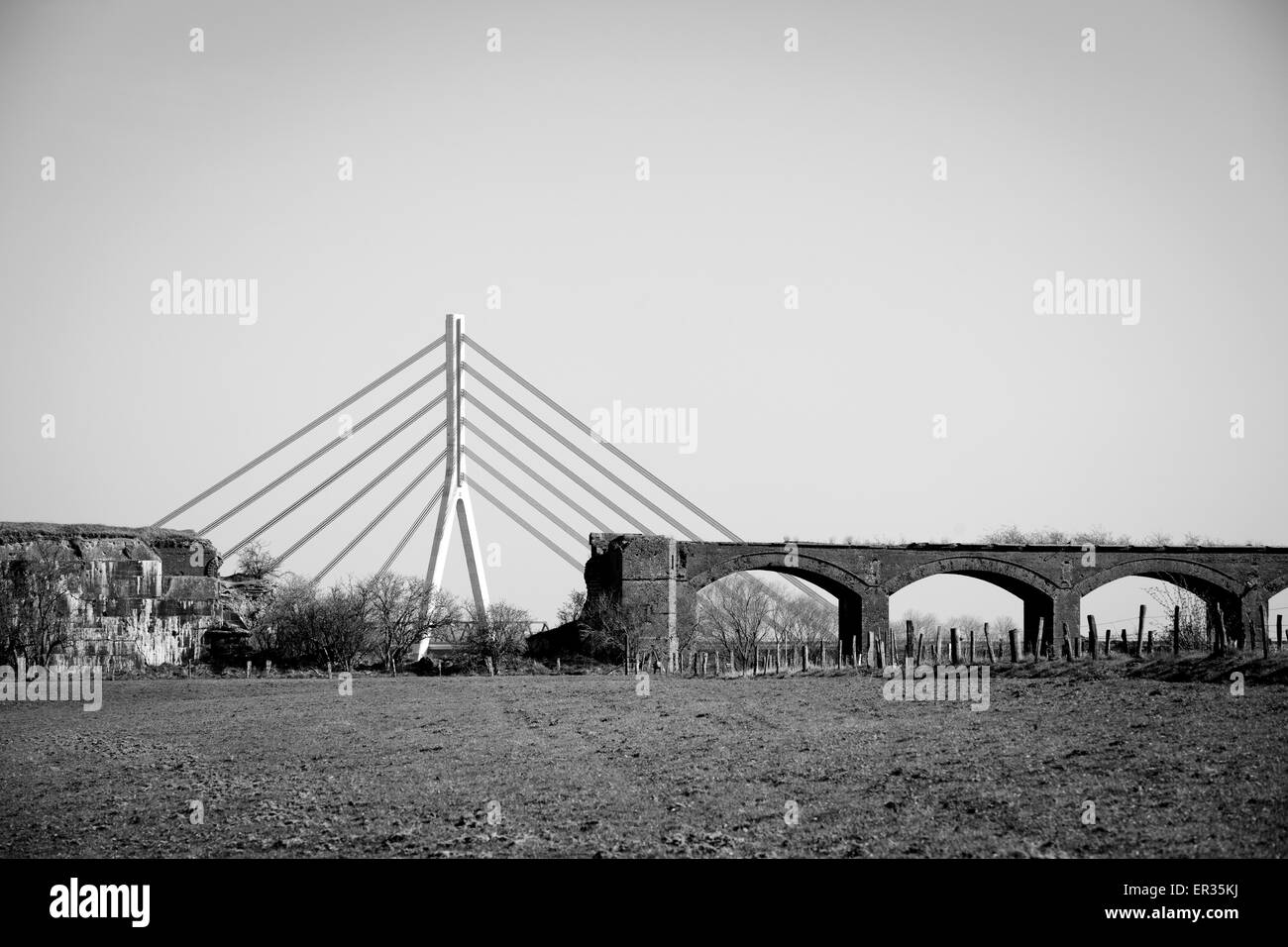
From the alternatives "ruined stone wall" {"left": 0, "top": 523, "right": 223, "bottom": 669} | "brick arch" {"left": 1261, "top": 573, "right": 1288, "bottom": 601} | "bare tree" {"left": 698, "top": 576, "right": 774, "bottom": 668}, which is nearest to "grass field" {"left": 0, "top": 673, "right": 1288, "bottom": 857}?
"ruined stone wall" {"left": 0, "top": 523, "right": 223, "bottom": 669}

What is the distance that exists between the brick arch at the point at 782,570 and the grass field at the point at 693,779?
743 inches

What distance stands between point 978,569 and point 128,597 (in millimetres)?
26256

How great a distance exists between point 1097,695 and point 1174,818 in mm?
7828

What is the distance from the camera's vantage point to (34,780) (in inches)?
551

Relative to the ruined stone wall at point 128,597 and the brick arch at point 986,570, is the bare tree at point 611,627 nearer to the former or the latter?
the brick arch at point 986,570

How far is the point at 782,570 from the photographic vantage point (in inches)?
1593

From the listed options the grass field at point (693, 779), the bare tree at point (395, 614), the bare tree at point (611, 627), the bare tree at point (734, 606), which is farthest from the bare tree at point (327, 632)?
the bare tree at point (734, 606)

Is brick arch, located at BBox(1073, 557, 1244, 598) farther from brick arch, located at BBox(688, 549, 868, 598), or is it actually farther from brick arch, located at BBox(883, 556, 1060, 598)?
brick arch, located at BBox(688, 549, 868, 598)

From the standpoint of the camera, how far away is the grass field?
1003 centimetres

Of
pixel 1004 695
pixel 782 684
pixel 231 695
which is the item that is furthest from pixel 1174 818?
pixel 231 695

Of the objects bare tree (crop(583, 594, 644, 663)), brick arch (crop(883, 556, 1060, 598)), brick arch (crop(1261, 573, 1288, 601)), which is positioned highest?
brick arch (crop(883, 556, 1060, 598))

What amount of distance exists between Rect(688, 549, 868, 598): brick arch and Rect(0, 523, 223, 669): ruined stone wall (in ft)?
48.5

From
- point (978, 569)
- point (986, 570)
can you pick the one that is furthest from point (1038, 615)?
point (978, 569)
